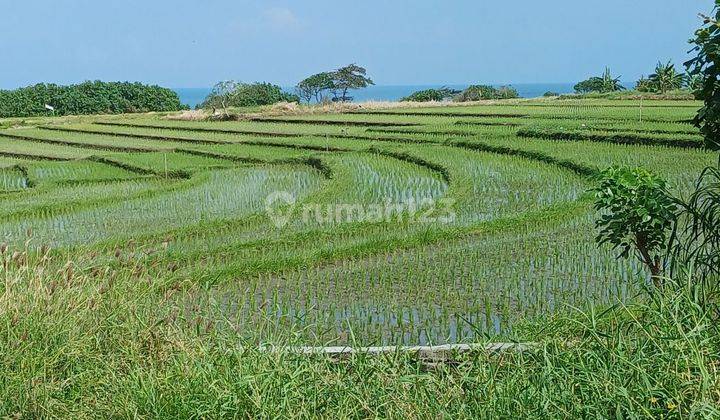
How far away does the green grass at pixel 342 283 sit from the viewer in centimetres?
318

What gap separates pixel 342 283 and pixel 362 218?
2.70 m

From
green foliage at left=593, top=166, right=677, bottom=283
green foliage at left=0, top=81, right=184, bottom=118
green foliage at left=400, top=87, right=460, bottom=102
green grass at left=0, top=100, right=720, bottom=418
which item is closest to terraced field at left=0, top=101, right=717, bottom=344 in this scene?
green grass at left=0, top=100, right=720, bottom=418

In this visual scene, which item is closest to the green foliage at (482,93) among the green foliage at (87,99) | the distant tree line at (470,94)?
the distant tree line at (470,94)

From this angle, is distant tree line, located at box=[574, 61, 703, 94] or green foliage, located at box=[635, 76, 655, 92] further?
green foliage, located at box=[635, 76, 655, 92]

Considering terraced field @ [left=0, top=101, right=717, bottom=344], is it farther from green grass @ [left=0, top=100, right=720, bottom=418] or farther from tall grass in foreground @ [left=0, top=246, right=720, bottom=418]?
tall grass in foreground @ [left=0, top=246, right=720, bottom=418]

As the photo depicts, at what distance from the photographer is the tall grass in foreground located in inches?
115

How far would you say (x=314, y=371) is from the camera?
3436mm

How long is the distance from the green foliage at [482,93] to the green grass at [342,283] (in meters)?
21.2

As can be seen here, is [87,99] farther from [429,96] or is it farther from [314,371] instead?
[314,371]

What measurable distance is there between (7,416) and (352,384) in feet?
4.98

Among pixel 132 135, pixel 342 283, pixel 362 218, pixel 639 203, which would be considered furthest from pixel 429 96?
pixel 639 203

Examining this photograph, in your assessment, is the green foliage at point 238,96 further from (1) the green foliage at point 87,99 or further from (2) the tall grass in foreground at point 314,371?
(2) the tall grass in foreground at point 314,371

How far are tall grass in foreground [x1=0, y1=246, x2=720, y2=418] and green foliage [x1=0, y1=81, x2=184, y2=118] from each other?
138ft

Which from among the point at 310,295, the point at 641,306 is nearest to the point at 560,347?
the point at 641,306
